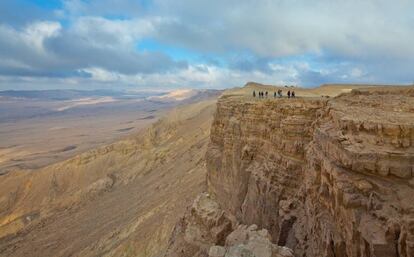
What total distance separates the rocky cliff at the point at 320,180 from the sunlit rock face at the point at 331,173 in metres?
0.03

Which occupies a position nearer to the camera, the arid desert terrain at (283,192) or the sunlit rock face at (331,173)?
the sunlit rock face at (331,173)

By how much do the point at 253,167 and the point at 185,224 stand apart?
6048 millimetres

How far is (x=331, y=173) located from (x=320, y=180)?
150cm

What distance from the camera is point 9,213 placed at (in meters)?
62.8

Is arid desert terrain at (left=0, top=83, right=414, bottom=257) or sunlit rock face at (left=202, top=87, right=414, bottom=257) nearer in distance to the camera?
sunlit rock face at (left=202, top=87, right=414, bottom=257)

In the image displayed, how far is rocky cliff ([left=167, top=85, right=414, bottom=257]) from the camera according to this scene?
10.5 metres

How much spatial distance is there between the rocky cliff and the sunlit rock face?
3cm

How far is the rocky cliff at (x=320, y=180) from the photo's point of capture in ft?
34.4

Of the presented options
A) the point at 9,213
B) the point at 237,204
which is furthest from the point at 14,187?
the point at 237,204

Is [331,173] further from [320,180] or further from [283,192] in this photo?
[283,192]

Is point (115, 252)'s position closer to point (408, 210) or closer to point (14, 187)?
point (408, 210)

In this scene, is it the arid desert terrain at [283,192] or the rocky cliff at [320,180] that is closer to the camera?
the rocky cliff at [320,180]

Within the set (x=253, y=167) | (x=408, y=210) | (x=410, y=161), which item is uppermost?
(x=410, y=161)

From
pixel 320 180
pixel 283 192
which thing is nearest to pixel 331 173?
pixel 320 180
